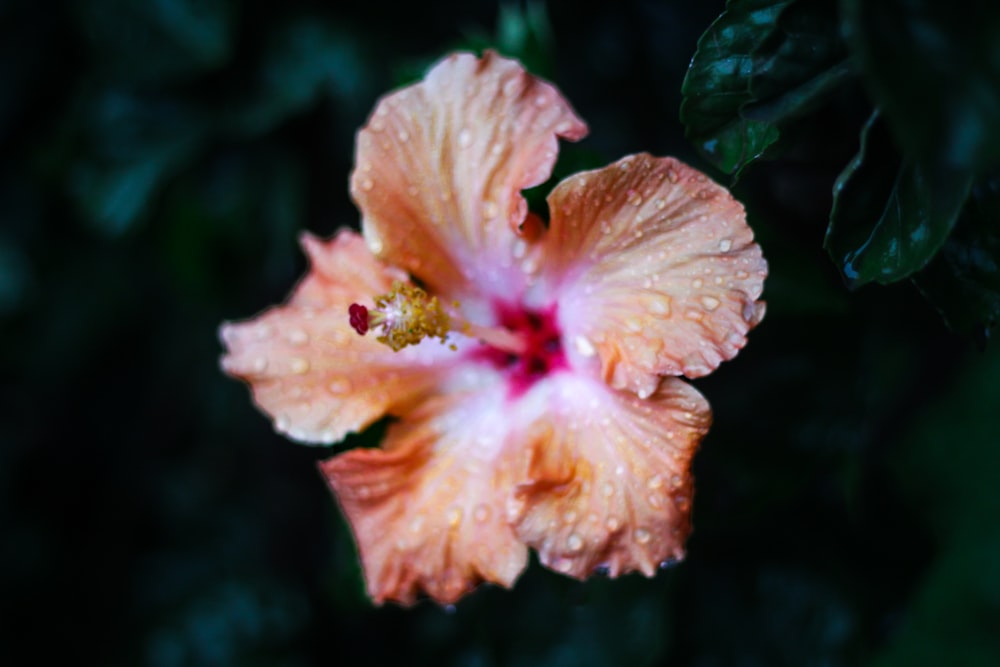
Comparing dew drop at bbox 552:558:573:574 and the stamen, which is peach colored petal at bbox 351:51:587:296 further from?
dew drop at bbox 552:558:573:574

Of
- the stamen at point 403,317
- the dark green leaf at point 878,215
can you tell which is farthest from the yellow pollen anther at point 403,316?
the dark green leaf at point 878,215

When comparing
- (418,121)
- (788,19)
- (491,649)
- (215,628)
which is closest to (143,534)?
(215,628)

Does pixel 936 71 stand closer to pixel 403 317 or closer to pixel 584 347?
pixel 584 347

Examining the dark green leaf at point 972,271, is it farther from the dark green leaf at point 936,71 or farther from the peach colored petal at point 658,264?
the dark green leaf at point 936,71

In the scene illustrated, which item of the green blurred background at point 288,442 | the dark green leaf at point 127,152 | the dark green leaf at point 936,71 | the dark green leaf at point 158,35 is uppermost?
the dark green leaf at point 158,35

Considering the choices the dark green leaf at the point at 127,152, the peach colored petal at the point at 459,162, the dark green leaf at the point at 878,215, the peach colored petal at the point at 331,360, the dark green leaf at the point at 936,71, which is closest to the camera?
the dark green leaf at the point at 936,71

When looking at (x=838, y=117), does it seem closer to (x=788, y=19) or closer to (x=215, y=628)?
(x=788, y=19)
